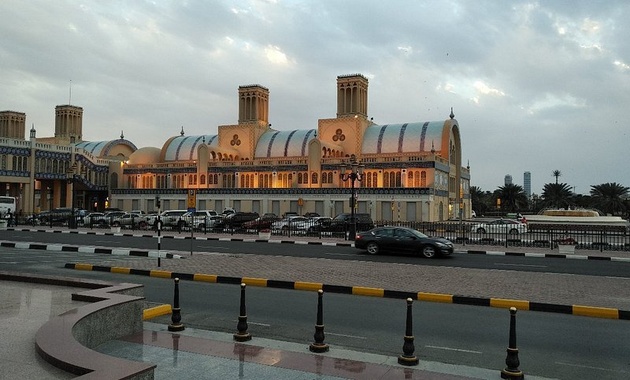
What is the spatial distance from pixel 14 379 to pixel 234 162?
64803 millimetres

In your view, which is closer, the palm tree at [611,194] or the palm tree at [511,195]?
the palm tree at [611,194]

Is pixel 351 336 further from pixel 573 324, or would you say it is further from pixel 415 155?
pixel 415 155

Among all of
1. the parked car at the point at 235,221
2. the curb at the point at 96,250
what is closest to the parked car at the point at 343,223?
the parked car at the point at 235,221

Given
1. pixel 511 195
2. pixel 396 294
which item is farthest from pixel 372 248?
pixel 511 195

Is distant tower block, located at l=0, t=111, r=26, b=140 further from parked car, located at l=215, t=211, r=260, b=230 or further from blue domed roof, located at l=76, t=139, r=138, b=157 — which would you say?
parked car, located at l=215, t=211, r=260, b=230

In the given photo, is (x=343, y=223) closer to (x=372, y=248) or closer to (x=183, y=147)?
(x=372, y=248)

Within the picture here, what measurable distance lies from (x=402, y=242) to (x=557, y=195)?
6266 cm

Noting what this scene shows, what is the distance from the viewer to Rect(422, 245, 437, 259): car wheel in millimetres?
21734

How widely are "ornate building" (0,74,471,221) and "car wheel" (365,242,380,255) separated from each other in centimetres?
3252

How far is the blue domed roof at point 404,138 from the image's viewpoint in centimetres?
6319

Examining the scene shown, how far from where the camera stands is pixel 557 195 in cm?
7556

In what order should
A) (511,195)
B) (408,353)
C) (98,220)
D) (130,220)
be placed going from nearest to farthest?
(408,353) < (130,220) < (98,220) < (511,195)

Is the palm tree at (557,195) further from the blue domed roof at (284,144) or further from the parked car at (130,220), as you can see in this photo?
the parked car at (130,220)

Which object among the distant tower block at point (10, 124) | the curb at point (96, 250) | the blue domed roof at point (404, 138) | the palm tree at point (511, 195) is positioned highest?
the distant tower block at point (10, 124)
